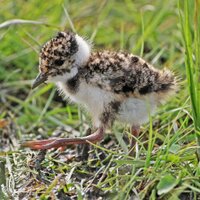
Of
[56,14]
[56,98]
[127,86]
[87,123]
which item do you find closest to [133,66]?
[127,86]

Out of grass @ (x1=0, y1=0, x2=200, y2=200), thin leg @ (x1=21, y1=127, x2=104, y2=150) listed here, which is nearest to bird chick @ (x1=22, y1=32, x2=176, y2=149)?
thin leg @ (x1=21, y1=127, x2=104, y2=150)

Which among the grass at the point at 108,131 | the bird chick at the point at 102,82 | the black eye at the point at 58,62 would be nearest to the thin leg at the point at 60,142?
the bird chick at the point at 102,82

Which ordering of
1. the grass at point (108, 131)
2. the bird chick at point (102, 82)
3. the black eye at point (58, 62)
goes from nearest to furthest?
the grass at point (108, 131)
the bird chick at point (102, 82)
the black eye at point (58, 62)

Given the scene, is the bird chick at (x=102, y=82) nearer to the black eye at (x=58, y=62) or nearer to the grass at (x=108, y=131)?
the black eye at (x=58, y=62)

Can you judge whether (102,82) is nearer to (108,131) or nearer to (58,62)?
(58,62)

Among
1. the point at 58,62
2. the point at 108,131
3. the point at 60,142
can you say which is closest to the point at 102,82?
the point at 58,62

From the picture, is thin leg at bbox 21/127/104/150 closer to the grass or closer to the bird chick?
the bird chick
